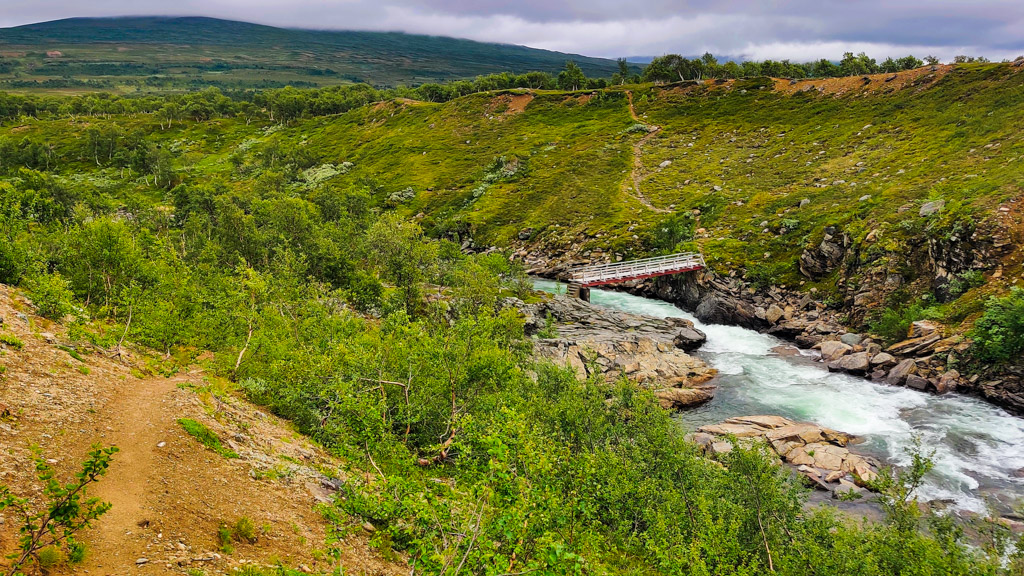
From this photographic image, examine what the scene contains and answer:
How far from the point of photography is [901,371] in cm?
4459

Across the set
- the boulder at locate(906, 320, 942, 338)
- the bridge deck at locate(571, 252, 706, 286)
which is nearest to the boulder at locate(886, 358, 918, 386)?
the boulder at locate(906, 320, 942, 338)

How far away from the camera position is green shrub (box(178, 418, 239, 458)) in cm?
1861

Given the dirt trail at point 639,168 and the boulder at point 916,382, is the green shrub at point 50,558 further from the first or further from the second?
the dirt trail at point 639,168

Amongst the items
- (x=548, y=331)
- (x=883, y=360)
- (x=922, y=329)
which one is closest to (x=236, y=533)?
(x=548, y=331)

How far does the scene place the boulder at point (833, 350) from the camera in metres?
50.3

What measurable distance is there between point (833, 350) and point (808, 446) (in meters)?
20.5

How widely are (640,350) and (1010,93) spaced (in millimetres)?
97050

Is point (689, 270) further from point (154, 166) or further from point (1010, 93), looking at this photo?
point (154, 166)

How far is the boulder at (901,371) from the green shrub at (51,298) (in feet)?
202

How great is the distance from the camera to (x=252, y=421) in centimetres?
2320

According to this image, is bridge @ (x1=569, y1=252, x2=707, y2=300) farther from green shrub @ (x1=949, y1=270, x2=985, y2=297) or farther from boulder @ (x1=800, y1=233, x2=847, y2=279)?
green shrub @ (x1=949, y1=270, x2=985, y2=297)

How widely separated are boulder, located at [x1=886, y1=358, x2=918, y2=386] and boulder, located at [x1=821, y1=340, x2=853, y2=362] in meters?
5.16

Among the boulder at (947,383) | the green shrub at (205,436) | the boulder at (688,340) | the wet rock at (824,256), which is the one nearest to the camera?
the green shrub at (205,436)

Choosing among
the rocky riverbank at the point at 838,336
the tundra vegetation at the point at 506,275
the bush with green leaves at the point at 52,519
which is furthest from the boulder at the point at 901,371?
the bush with green leaves at the point at 52,519
